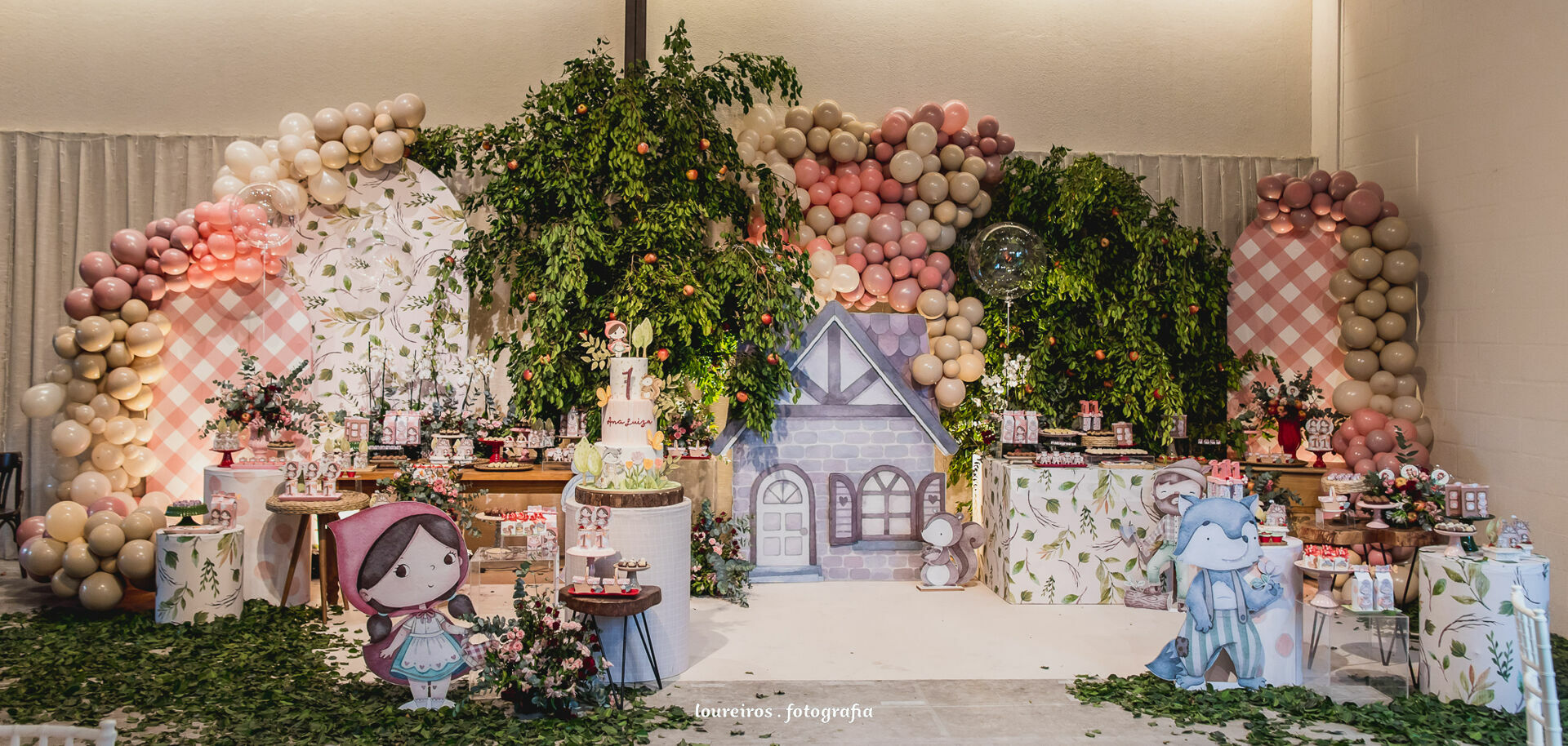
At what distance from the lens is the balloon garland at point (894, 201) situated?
7.75m

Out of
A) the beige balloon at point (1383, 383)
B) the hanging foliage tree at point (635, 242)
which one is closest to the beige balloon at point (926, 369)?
the hanging foliage tree at point (635, 242)

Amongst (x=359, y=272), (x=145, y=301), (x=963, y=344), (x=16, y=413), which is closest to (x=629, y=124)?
(x=359, y=272)

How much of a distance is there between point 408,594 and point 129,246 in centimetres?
396

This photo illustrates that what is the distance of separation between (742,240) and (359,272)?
264 cm

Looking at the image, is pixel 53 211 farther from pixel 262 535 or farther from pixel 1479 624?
pixel 1479 624

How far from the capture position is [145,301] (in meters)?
7.25

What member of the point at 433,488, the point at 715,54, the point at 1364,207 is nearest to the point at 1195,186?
the point at 1364,207

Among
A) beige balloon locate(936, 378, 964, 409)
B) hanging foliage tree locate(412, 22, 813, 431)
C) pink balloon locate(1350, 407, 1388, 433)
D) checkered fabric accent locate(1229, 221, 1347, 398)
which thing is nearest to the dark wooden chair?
hanging foliage tree locate(412, 22, 813, 431)

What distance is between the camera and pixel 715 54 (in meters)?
8.41

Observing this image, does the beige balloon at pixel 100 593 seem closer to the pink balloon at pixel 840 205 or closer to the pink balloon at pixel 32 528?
the pink balloon at pixel 32 528

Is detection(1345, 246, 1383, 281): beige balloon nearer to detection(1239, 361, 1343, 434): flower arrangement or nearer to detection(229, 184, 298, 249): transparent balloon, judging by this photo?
detection(1239, 361, 1343, 434): flower arrangement

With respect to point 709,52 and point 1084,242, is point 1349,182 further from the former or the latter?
point 709,52

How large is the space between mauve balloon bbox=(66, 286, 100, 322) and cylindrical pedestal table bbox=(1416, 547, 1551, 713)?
754cm

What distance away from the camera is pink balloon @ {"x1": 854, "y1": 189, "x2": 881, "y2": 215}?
7.89 metres
